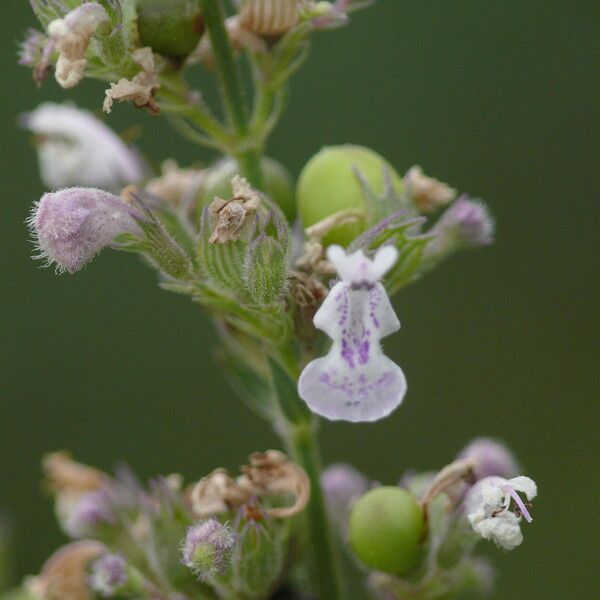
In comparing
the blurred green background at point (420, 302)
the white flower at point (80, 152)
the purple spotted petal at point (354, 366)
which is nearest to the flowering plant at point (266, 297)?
the purple spotted petal at point (354, 366)

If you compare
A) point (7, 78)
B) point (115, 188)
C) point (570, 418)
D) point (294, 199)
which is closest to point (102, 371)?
point (7, 78)

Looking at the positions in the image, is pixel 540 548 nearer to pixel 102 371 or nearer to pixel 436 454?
pixel 436 454

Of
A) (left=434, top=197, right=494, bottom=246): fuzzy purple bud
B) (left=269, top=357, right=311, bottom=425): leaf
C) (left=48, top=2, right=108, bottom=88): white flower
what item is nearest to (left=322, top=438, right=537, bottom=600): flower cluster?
(left=269, top=357, right=311, bottom=425): leaf

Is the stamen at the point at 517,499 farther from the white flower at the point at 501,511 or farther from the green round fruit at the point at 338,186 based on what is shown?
the green round fruit at the point at 338,186

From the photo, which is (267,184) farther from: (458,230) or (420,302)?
(420,302)

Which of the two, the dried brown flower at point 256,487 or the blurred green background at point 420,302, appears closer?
the dried brown flower at point 256,487

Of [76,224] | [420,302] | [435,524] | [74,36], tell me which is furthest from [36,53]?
[420,302]
